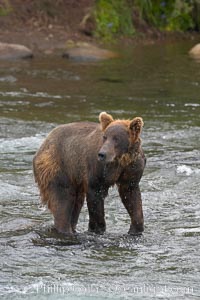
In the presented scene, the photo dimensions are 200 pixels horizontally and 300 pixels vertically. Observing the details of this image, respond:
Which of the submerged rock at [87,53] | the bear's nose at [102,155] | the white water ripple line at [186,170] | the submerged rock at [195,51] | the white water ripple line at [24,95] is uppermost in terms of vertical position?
the bear's nose at [102,155]

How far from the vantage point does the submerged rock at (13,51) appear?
958 inches

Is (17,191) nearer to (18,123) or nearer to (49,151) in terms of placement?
(49,151)

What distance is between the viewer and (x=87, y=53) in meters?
25.2

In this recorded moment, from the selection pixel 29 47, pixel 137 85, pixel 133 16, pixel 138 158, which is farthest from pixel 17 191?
pixel 133 16

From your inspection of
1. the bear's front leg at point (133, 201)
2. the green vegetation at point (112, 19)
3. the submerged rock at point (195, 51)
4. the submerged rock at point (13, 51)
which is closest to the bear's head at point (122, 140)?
the bear's front leg at point (133, 201)

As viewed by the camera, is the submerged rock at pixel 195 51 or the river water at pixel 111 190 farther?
the submerged rock at pixel 195 51

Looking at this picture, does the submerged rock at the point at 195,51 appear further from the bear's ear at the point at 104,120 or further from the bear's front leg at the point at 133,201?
the bear's ear at the point at 104,120

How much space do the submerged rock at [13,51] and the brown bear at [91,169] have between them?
14479 millimetres

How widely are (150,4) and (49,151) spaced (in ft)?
66.9

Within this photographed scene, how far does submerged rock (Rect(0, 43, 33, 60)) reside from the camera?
958 inches

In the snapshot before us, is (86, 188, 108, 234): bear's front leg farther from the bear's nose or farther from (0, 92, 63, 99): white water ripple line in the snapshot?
(0, 92, 63, 99): white water ripple line

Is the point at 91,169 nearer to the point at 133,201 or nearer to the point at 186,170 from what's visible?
the point at 133,201

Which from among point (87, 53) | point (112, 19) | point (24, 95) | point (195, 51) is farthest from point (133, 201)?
point (112, 19)

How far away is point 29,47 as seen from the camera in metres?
25.8
